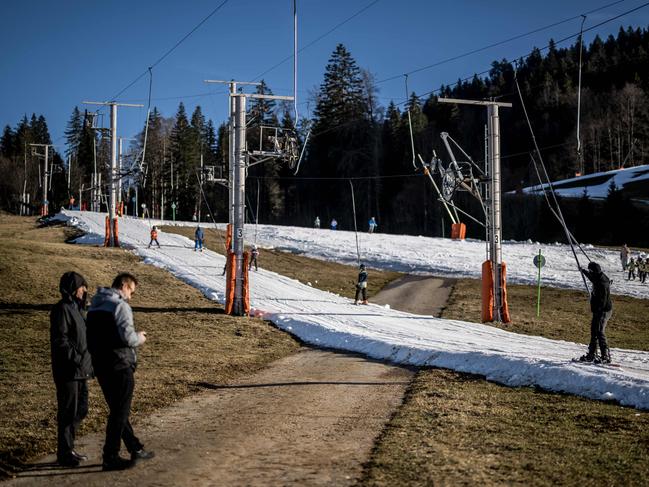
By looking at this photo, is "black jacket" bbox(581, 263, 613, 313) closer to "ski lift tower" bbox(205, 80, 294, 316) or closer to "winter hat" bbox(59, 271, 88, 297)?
"winter hat" bbox(59, 271, 88, 297)

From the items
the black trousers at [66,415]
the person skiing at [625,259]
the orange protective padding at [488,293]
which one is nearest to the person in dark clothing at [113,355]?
the black trousers at [66,415]

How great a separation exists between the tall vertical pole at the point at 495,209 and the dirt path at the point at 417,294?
14.0 ft

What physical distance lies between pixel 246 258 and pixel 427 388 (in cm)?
1350

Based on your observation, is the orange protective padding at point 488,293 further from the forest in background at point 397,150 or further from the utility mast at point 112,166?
the forest in background at point 397,150

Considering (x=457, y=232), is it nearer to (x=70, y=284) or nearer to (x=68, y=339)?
(x=70, y=284)

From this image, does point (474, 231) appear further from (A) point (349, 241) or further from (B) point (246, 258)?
(B) point (246, 258)

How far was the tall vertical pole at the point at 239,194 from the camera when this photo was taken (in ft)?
78.7

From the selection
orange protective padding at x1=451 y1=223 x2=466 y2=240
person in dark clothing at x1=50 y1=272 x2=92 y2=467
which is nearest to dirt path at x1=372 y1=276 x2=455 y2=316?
orange protective padding at x1=451 y1=223 x2=466 y2=240

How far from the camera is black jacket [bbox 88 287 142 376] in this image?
23.6 feet

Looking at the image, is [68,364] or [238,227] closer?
[68,364]

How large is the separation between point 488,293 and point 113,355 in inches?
845

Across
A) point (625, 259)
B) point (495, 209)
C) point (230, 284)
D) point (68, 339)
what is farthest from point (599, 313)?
point (625, 259)

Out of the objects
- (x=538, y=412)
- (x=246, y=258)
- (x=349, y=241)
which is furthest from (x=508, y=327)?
(x=349, y=241)

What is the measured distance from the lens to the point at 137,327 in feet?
65.5
